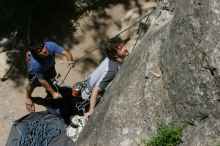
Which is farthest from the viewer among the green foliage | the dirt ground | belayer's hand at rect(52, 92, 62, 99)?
the dirt ground

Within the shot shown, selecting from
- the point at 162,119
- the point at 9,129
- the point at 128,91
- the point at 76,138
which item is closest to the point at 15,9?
the point at 9,129

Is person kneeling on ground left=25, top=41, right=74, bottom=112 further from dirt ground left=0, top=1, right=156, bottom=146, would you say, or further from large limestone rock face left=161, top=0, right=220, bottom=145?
large limestone rock face left=161, top=0, right=220, bottom=145

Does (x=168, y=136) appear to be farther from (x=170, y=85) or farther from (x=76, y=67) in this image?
(x=76, y=67)

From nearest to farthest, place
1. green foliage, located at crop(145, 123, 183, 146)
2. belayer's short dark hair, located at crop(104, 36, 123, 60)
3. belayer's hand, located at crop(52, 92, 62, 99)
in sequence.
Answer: green foliage, located at crop(145, 123, 183, 146)
belayer's short dark hair, located at crop(104, 36, 123, 60)
belayer's hand, located at crop(52, 92, 62, 99)

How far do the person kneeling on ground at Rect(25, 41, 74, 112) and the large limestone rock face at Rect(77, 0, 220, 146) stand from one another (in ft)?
3.49

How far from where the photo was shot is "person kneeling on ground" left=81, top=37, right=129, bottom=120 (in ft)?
20.9

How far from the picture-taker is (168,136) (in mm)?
5344

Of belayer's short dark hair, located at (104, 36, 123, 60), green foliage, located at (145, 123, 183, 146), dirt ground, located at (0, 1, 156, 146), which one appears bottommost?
green foliage, located at (145, 123, 183, 146)

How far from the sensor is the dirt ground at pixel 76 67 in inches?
325

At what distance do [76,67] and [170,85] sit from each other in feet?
11.5

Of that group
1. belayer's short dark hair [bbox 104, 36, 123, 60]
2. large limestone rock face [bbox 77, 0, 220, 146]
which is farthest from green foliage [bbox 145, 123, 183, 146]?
belayer's short dark hair [bbox 104, 36, 123, 60]

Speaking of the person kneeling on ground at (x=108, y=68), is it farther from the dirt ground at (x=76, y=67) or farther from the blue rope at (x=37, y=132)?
the dirt ground at (x=76, y=67)

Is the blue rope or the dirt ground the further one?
the dirt ground

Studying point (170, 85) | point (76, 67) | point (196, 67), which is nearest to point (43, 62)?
point (76, 67)
